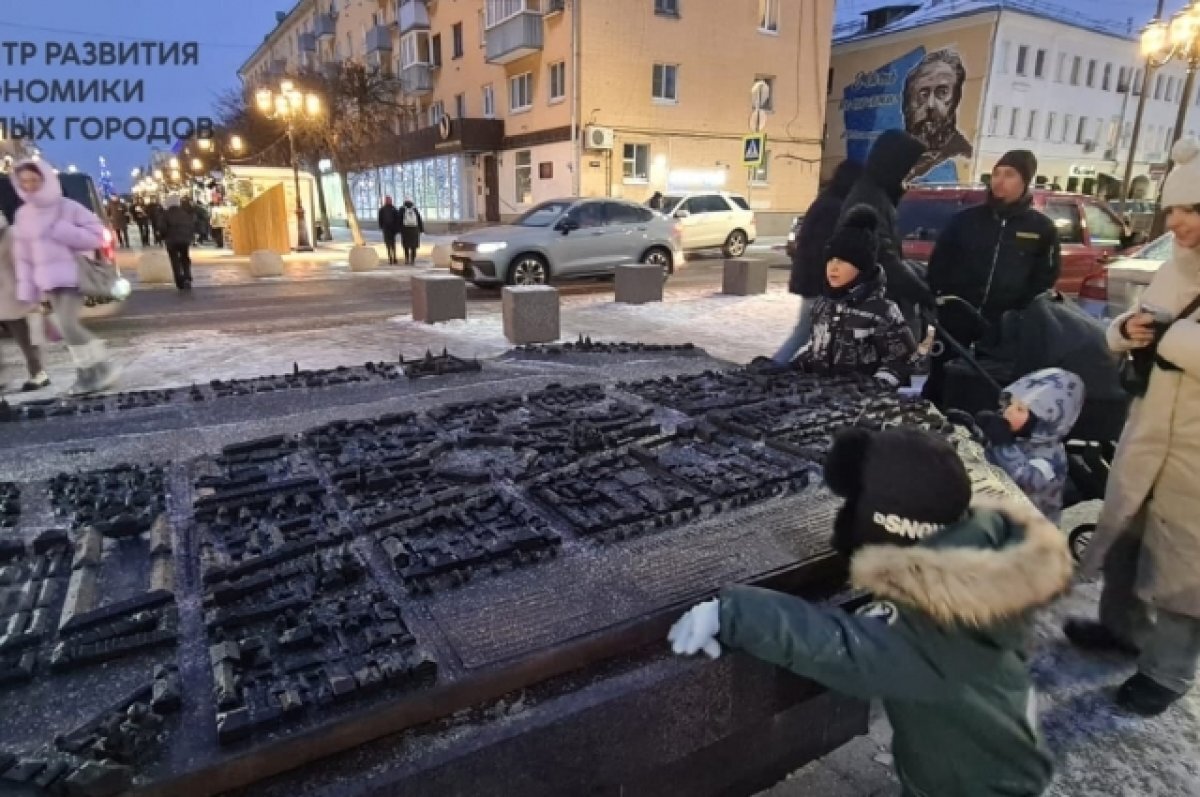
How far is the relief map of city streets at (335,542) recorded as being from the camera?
1.42m

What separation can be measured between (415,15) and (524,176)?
11.1 metres

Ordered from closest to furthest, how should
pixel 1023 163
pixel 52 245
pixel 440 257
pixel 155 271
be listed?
pixel 1023 163, pixel 52 245, pixel 155 271, pixel 440 257

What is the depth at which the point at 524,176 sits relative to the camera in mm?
26000

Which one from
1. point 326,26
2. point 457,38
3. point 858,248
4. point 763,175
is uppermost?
point 326,26

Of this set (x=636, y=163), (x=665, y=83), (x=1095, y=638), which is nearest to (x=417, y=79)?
(x=665, y=83)

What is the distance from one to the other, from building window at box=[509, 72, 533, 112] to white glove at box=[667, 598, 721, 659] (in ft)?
84.7

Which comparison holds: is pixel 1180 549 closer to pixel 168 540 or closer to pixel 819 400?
pixel 819 400

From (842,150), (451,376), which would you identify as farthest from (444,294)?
(842,150)

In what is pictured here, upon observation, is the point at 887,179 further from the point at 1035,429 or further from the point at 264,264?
the point at 264,264

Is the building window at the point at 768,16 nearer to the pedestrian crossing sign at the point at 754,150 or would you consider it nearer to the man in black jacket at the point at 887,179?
the pedestrian crossing sign at the point at 754,150

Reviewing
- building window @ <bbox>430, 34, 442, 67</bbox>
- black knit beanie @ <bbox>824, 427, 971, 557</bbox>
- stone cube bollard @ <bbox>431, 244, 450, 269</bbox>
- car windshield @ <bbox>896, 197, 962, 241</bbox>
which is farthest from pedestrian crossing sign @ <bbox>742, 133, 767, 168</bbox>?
building window @ <bbox>430, 34, 442, 67</bbox>

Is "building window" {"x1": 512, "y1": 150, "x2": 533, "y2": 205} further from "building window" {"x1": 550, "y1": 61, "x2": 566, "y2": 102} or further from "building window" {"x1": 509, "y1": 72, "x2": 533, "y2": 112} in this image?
"building window" {"x1": 550, "y1": 61, "x2": 566, "y2": 102}

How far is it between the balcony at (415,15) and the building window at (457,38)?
1.83 m

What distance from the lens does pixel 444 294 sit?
9.31 meters
